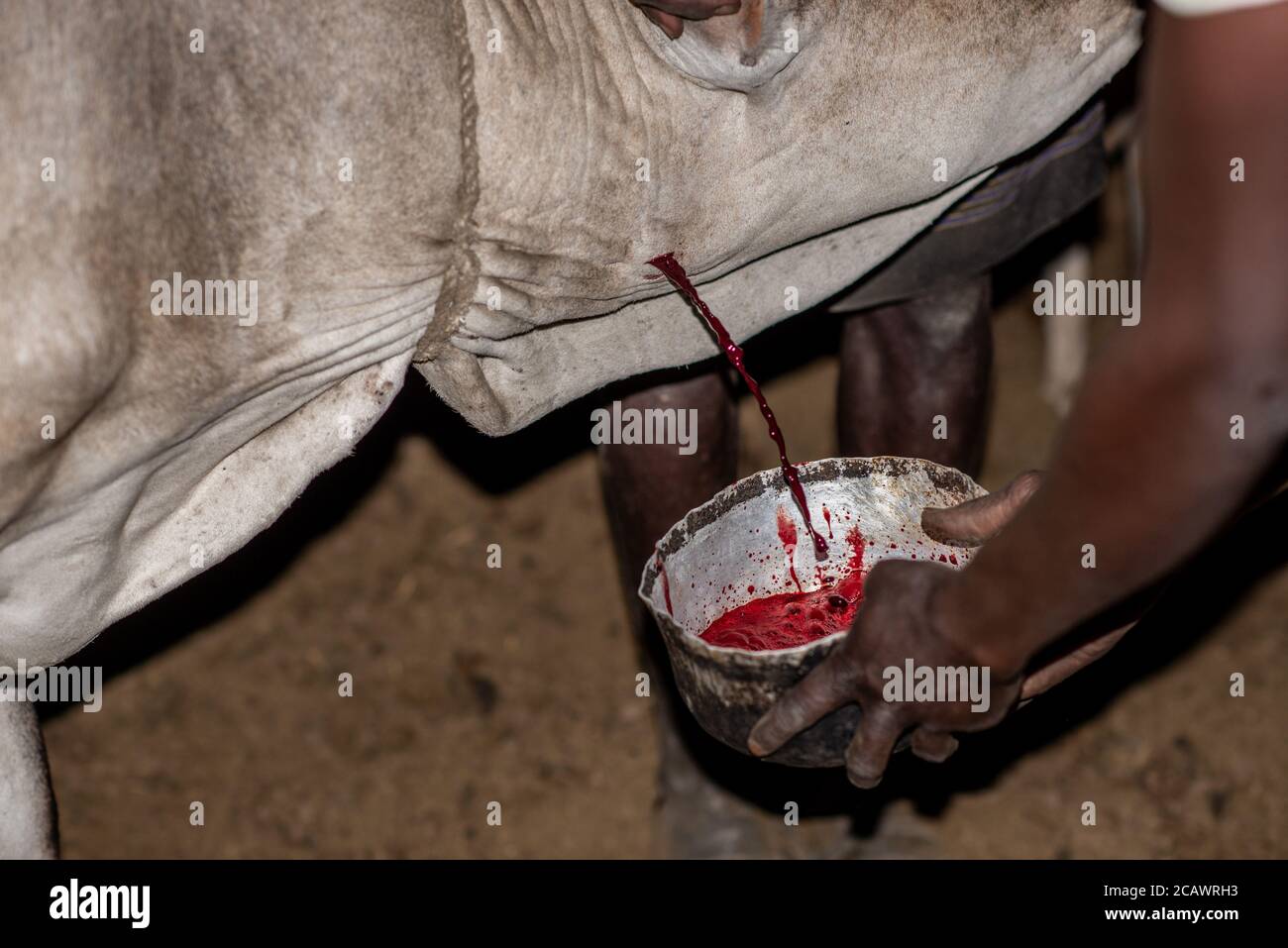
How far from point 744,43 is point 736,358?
0.38m

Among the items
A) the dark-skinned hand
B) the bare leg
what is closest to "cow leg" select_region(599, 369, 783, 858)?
the bare leg

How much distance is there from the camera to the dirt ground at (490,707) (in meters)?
2.31

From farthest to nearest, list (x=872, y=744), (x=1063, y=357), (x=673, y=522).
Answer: (x=1063, y=357)
(x=673, y=522)
(x=872, y=744)

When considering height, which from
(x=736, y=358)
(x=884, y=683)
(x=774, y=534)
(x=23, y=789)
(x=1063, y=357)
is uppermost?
(x=1063, y=357)

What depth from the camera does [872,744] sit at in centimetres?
132

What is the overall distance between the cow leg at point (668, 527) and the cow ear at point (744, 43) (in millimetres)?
711

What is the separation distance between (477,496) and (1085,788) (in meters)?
1.28

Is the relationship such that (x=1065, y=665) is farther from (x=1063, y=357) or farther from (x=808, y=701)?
(x=1063, y=357)

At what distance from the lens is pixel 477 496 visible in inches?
110

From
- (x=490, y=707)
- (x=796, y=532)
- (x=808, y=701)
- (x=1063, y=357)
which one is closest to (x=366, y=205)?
(x=808, y=701)

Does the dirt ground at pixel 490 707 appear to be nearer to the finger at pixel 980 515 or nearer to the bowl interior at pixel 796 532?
the bowl interior at pixel 796 532

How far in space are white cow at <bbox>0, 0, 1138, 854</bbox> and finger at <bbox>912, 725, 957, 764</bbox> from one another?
53cm
